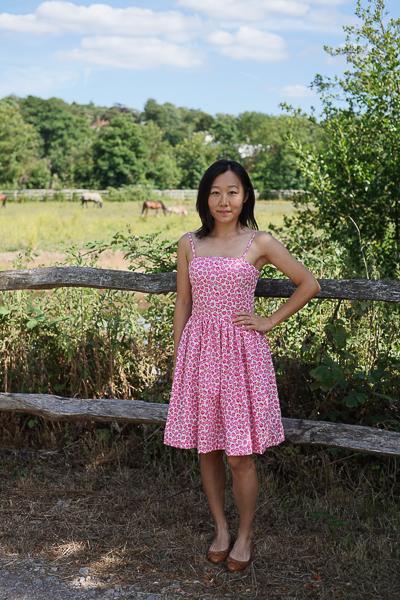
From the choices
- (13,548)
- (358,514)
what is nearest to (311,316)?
(358,514)

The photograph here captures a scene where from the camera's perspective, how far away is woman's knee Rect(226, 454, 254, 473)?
Result: 99.6 inches

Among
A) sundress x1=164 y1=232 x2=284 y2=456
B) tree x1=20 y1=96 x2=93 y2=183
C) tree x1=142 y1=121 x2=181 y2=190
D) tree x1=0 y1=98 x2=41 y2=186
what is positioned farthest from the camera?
tree x1=20 y1=96 x2=93 y2=183

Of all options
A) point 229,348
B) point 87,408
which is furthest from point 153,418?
point 229,348

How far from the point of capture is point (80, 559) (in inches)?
104

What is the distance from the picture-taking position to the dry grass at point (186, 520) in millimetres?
2484

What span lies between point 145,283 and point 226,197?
0.82 metres

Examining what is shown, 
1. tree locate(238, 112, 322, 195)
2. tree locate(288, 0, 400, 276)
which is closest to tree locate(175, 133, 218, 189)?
tree locate(238, 112, 322, 195)

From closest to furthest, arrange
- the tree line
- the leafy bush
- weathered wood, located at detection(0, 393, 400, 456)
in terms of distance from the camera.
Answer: weathered wood, located at detection(0, 393, 400, 456), the leafy bush, the tree line

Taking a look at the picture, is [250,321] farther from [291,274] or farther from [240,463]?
[240,463]

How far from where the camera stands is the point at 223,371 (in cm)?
249

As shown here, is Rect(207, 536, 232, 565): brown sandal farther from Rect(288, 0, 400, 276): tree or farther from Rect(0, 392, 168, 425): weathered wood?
Rect(288, 0, 400, 276): tree

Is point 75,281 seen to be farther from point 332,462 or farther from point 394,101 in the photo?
point 394,101

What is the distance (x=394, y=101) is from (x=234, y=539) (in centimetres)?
423

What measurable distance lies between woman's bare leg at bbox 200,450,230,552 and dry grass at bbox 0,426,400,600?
13cm
